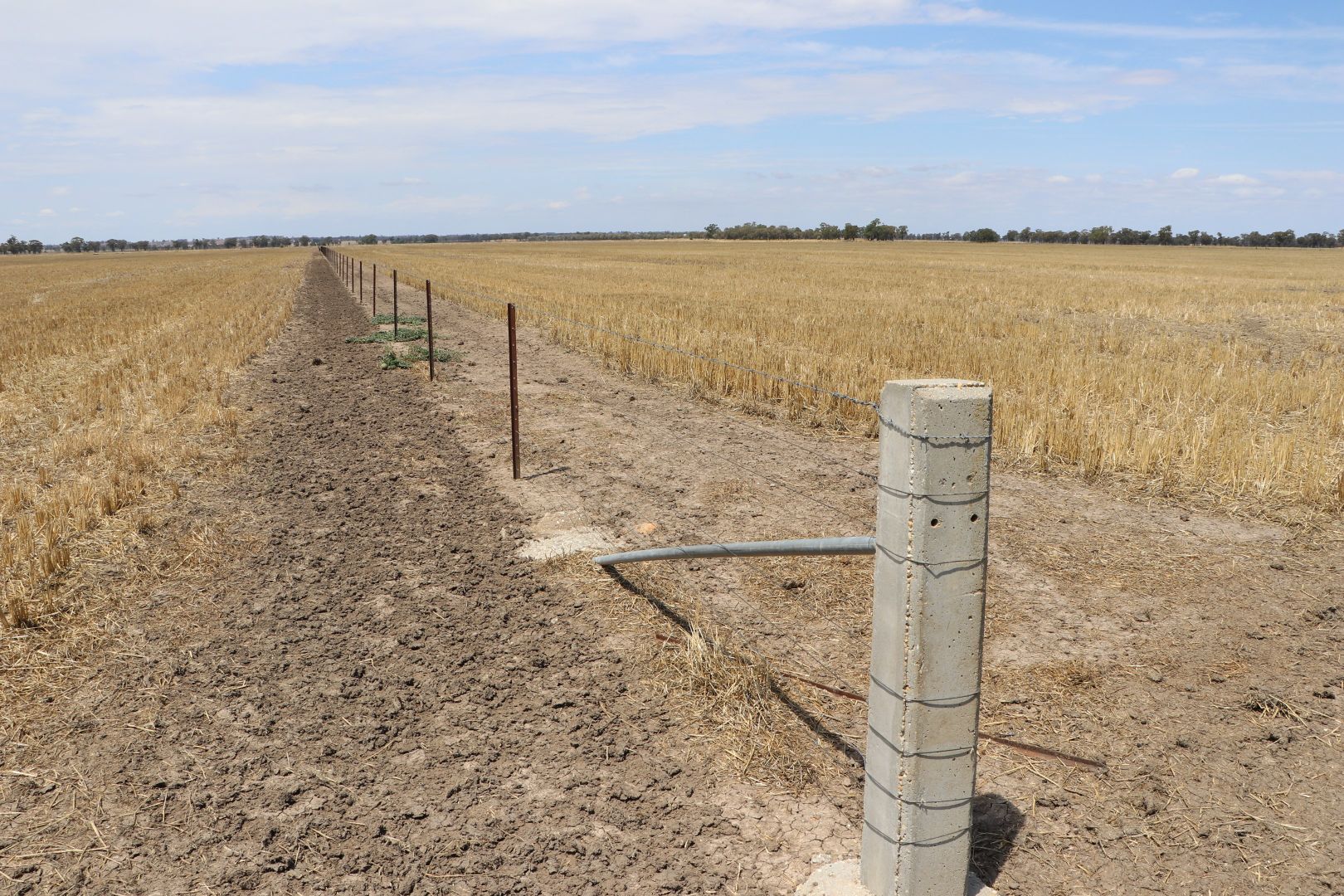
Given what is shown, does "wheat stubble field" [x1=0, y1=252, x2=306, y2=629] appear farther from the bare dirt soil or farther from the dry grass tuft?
the dry grass tuft

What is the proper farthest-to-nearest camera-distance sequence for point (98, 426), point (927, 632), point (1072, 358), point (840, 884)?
point (1072, 358) → point (98, 426) → point (840, 884) → point (927, 632)

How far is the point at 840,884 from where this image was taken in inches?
113

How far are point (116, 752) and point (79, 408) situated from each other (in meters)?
9.04

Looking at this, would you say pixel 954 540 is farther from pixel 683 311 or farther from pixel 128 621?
pixel 683 311

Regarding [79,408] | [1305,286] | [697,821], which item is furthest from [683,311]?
[1305,286]

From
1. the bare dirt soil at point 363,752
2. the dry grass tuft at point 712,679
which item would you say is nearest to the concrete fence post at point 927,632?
the bare dirt soil at point 363,752

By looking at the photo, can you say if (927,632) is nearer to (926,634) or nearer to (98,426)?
(926,634)

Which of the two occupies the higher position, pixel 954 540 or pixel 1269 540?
pixel 954 540

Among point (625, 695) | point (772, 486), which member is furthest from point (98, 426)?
point (625, 695)

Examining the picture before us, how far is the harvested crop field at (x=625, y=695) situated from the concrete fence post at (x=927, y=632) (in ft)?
1.75

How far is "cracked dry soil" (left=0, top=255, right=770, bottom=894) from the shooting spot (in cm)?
313

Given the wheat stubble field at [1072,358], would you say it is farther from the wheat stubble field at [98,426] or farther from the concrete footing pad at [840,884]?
the wheat stubble field at [98,426]

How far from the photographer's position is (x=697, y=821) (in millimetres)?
3348

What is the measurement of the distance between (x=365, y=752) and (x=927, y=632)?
8.40ft
